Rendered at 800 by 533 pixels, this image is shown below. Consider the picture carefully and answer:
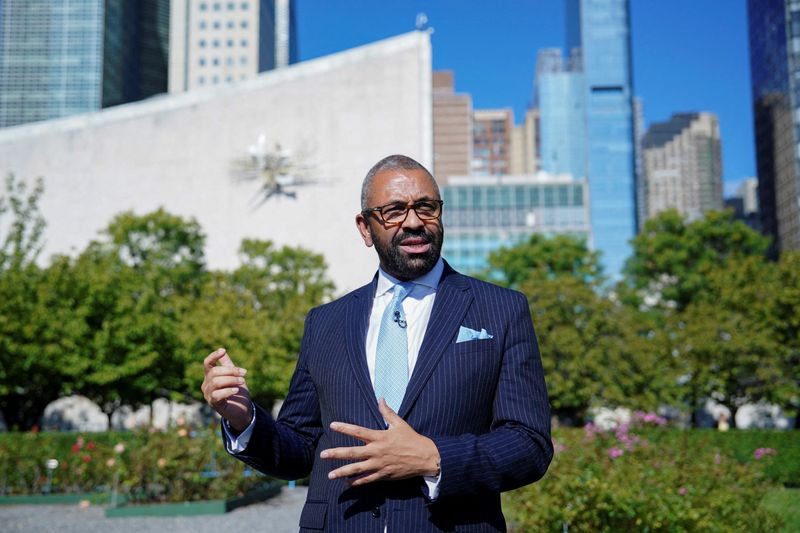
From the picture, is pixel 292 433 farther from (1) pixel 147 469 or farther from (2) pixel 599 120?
(2) pixel 599 120

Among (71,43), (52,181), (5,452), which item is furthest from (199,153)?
(71,43)

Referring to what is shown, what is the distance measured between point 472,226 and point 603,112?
73.5 m

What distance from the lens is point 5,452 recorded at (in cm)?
1653

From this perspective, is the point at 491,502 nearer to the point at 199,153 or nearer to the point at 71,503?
the point at 71,503

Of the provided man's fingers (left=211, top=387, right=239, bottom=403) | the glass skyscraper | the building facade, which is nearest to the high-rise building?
the glass skyscraper

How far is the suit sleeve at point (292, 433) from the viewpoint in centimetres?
258

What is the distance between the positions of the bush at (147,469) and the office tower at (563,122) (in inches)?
5266

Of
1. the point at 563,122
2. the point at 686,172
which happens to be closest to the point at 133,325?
the point at 563,122

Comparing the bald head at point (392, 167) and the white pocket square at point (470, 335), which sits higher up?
the bald head at point (392, 167)

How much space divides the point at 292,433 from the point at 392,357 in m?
0.50

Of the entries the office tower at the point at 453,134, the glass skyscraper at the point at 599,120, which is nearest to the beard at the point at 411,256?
the glass skyscraper at the point at 599,120

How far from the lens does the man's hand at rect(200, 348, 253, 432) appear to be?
2.41m

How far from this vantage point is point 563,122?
5930 inches

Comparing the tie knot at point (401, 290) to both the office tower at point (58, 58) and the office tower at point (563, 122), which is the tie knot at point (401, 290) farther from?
the office tower at point (563, 122)
